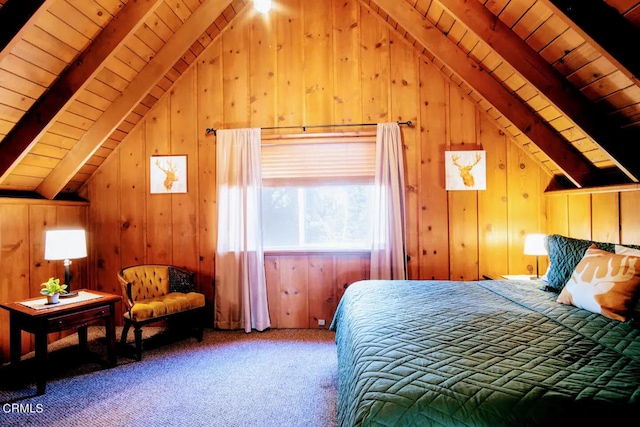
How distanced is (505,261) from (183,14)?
13.4 ft

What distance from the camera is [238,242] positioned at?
3408 mm

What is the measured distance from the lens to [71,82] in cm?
246

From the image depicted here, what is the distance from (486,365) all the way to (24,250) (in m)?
3.81

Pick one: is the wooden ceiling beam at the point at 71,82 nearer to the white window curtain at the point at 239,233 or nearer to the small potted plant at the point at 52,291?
the small potted plant at the point at 52,291

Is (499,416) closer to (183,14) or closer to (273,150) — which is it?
(273,150)

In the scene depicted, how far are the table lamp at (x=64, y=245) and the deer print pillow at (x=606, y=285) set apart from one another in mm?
3640

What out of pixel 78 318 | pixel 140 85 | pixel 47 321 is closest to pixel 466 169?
pixel 140 85

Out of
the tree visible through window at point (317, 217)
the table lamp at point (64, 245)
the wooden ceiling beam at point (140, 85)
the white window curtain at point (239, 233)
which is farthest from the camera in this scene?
the tree visible through window at point (317, 217)

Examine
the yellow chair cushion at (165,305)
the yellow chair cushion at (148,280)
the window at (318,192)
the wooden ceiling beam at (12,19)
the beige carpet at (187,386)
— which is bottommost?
the beige carpet at (187,386)

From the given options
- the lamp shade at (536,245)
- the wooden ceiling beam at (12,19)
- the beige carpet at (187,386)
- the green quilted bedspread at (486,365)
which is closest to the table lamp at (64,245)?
the beige carpet at (187,386)

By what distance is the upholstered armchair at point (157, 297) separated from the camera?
2.79 meters

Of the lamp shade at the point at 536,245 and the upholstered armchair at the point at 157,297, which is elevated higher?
the lamp shade at the point at 536,245

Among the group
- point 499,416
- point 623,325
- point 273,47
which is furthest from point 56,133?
point 623,325

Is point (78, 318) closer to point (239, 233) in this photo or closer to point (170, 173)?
point (239, 233)
